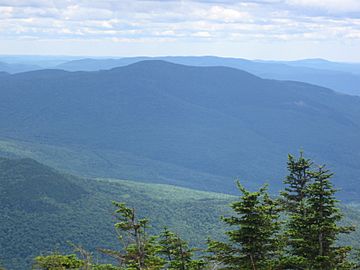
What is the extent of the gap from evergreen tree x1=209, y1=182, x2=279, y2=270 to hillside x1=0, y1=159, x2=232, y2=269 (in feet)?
203

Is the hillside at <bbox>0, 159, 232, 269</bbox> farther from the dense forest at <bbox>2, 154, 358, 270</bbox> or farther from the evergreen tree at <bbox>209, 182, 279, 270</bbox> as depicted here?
the evergreen tree at <bbox>209, 182, 279, 270</bbox>

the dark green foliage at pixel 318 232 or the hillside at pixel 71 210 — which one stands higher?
the dark green foliage at pixel 318 232

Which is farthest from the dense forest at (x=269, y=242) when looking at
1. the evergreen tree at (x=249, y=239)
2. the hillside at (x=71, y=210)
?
the hillside at (x=71, y=210)

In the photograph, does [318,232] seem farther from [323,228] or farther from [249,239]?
[249,239]

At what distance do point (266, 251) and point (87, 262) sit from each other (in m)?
7.36

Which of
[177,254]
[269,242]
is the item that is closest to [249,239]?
[269,242]

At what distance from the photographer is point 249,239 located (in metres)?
17.6

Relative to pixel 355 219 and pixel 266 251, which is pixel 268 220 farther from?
pixel 355 219

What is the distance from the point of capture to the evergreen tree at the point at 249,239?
17.4 m

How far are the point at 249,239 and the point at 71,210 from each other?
9226 cm

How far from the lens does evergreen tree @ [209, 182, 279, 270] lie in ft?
57.1

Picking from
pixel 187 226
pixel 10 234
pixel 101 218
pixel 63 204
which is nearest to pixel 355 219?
pixel 187 226

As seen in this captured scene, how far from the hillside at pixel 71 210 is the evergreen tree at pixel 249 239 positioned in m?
61.7

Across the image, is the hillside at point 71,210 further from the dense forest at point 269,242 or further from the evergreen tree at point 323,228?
the evergreen tree at point 323,228
